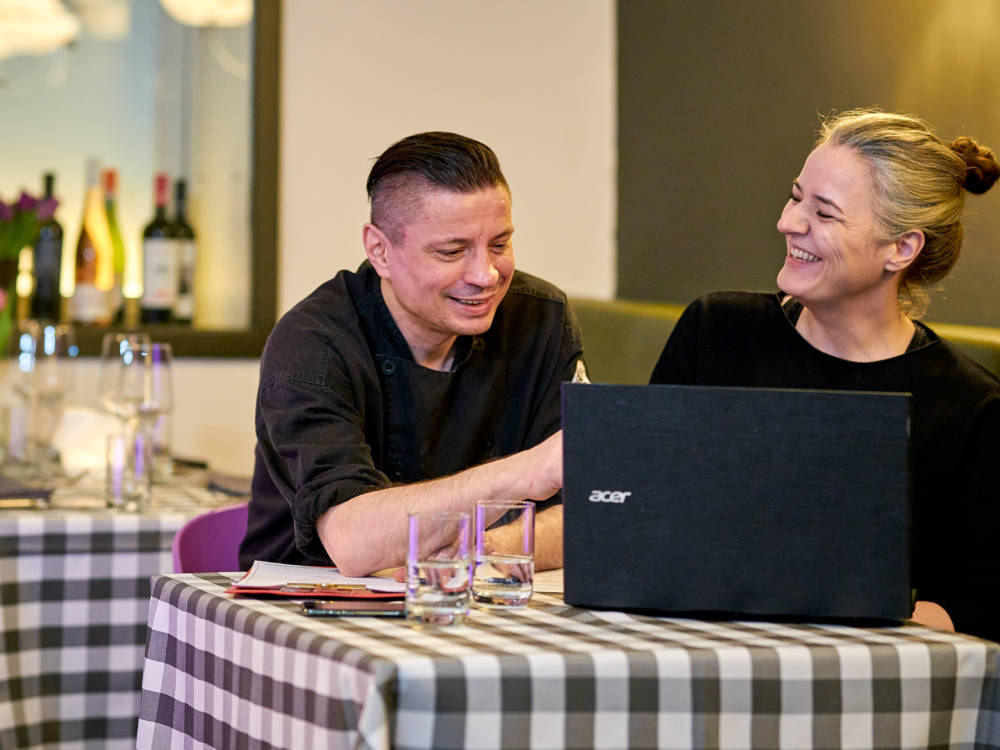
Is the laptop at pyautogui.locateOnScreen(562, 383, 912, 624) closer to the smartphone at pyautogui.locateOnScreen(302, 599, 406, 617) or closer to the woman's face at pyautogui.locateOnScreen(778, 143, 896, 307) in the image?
the smartphone at pyautogui.locateOnScreen(302, 599, 406, 617)

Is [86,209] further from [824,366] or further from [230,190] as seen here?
[824,366]

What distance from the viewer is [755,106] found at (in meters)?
3.05

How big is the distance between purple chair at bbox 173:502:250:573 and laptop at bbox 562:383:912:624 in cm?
86

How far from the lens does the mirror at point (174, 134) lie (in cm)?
373

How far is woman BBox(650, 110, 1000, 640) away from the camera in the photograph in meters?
1.78

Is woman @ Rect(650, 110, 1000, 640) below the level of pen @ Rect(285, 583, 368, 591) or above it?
above

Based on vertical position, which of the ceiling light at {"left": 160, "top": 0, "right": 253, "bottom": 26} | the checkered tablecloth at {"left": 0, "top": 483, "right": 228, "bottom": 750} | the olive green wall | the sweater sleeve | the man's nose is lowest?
the checkered tablecloth at {"left": 0, "top": 483, "right": 228, "bottom": 750}

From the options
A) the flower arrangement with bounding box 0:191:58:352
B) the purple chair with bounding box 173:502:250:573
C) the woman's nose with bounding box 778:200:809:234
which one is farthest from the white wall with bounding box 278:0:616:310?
the woman's nose with bounding box 778:200:809:234

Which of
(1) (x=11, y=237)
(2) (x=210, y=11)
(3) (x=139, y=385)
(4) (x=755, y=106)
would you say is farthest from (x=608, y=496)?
(2) (x=210, y=11)

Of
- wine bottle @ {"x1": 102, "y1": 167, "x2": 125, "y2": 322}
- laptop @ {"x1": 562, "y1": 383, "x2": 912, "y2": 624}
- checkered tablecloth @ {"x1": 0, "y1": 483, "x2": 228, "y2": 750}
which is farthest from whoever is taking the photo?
wine bottle @ {"x1": 102, "y1": 167, "x2": 125, "y2": 322}

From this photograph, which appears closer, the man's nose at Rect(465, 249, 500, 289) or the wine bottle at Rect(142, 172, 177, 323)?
the man's nose at Rect(465, 249, 500, 289)

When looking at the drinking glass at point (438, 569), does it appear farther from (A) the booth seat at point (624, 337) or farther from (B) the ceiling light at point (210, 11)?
(B) the ceiling light at point (210, 11)

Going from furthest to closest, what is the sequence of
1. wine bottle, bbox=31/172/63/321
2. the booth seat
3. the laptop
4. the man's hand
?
wine bottle, bbox=31/172/63/321 → the booth seat → the man's hand → the laptop

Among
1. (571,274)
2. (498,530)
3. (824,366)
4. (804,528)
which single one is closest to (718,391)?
(804,528)
